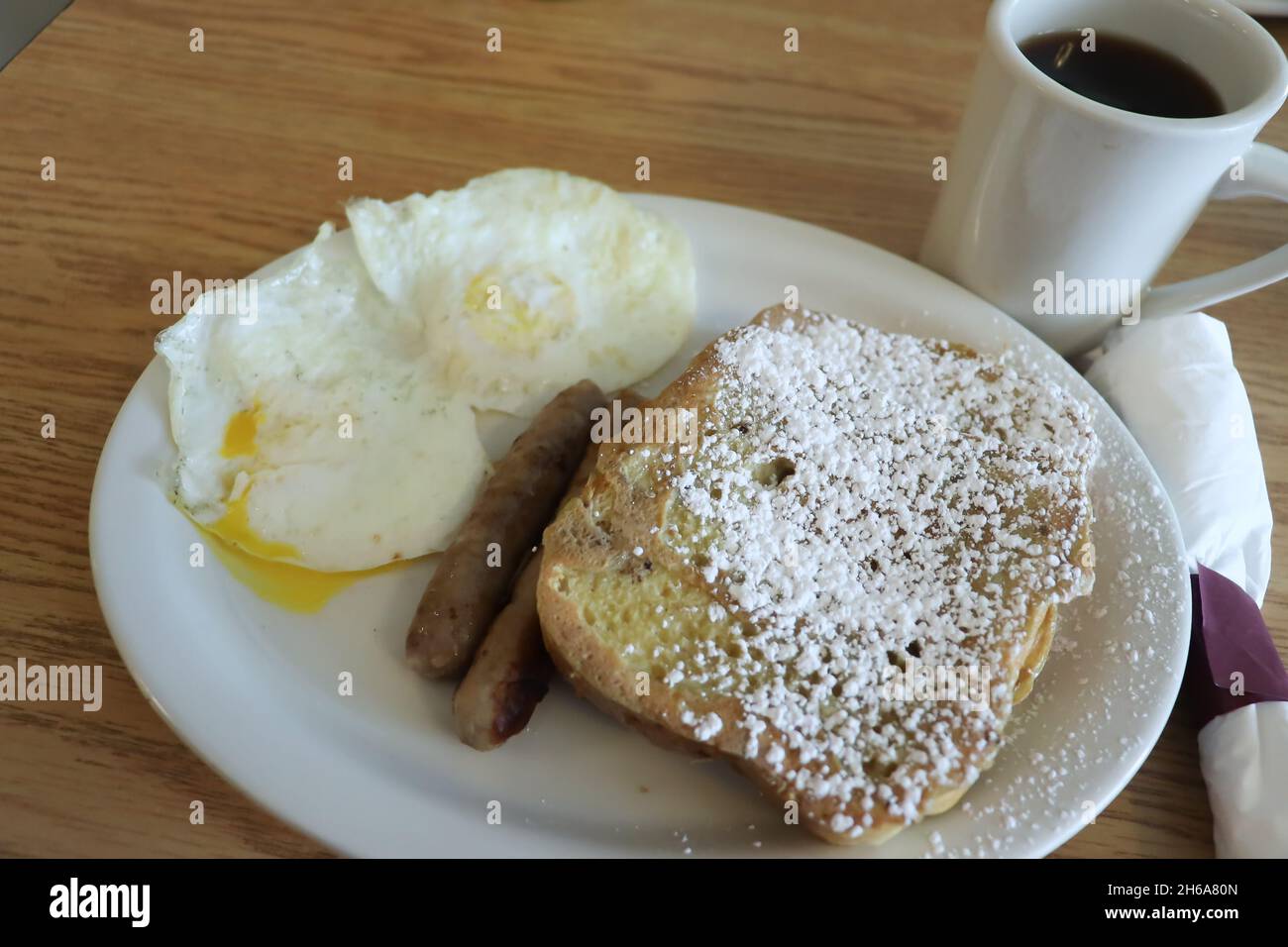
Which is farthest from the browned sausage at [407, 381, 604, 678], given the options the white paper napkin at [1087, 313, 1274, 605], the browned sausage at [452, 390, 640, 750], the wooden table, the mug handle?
A: the mug handle

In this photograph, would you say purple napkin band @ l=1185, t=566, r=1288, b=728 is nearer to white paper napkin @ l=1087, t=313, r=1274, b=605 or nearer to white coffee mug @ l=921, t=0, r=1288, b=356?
white paper napkin @ l=1087, t=313, r=1274, b=605

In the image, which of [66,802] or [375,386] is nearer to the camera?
[66,802]

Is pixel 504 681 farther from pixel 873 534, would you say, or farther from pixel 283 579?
pixel 873 534

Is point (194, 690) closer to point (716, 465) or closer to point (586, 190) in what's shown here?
point (716, 465)

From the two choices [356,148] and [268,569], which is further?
[356,148]

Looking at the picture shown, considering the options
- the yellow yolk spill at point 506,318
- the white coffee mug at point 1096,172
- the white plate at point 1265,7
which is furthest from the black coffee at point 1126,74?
the white plate at point 1265,7

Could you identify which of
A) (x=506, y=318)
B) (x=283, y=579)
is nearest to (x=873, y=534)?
(x=506, y=318)
